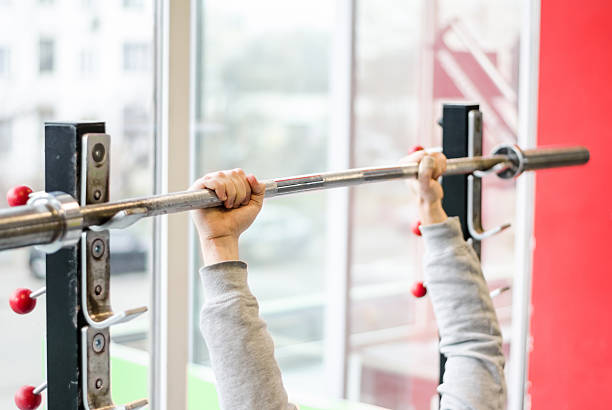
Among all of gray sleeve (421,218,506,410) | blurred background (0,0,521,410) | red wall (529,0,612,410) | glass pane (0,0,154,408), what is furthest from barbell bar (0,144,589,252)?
glass pane (0,0,154,408)

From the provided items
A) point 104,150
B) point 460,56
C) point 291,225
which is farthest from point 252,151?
point 104,150

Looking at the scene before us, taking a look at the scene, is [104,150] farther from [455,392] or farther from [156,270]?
[156,270]

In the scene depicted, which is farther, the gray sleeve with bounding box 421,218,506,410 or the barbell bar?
the gray sleeve with bounding box 421,218,506,410

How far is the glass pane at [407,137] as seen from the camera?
280 centimetres

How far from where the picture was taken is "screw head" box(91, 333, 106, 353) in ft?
2.42

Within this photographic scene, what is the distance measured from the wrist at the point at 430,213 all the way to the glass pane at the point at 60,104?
148 cm

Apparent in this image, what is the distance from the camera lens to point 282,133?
11.8ft

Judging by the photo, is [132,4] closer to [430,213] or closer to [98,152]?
[430,213]

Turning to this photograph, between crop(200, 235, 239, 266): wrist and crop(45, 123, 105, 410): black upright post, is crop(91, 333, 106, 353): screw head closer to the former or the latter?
crop(45, 123, 105, 410): black upright post

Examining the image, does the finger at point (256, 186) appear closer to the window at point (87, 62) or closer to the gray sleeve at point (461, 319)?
the gray sleeve at point (461, 319)

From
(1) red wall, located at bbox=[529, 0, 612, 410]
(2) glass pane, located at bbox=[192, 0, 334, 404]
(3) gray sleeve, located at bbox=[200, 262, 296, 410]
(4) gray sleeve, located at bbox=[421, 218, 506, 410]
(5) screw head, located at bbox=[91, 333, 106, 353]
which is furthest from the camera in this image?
(2) glass pane, located at bbox=[192, 0, 334, 404]

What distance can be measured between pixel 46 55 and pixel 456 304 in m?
1.95

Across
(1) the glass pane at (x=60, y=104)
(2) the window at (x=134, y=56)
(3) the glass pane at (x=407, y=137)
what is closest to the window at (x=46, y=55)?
(1) the glass pane at (x=60, y=104)

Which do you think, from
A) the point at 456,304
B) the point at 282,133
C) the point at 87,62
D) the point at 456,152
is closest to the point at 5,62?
Result: the point at 87,62
